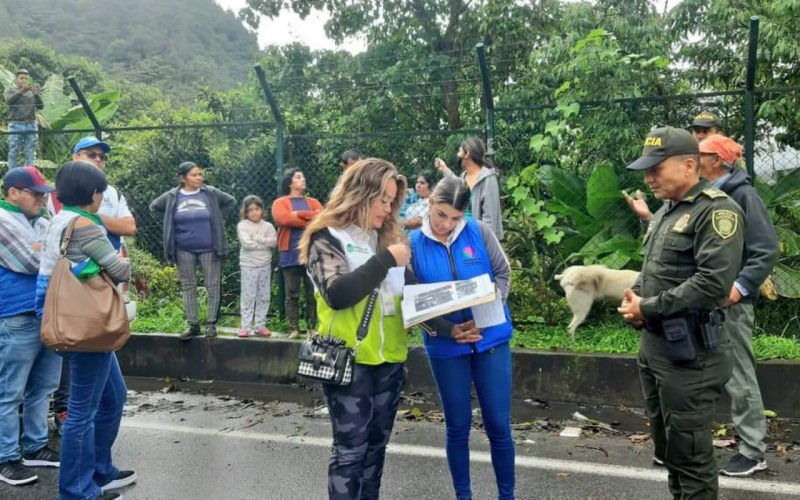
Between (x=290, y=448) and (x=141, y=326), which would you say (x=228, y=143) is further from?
(x=290, y=448)

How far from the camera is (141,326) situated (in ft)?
26.1

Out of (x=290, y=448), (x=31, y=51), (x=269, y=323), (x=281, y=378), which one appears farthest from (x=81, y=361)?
(x=31, y=51)

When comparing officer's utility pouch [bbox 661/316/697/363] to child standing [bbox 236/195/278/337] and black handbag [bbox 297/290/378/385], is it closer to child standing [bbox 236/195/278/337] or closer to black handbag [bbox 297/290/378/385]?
black handbag [bbox 297/290/378/385]

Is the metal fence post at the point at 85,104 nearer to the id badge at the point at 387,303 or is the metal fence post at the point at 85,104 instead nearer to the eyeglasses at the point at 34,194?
the eyeglasses at the point at 34,194

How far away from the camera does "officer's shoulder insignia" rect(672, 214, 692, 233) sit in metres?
3.29

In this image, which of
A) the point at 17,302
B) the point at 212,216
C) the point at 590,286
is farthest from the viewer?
the point at 212,216

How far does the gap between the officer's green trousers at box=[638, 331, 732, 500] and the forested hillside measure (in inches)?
1954

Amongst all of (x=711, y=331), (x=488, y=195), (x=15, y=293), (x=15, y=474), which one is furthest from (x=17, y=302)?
(x=711, y=331)

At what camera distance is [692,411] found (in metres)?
3.23

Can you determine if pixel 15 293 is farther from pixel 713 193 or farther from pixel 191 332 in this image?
pixel 713 193

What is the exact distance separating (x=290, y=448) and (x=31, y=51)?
105ft

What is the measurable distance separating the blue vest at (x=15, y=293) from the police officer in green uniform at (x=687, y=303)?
365 cm

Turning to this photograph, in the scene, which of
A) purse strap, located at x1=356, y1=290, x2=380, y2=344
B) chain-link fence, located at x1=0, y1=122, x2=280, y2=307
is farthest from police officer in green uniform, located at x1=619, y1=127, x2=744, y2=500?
chain-link fence, located at x1=0, y1=122, x2=280, y2=307

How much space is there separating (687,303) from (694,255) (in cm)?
24
